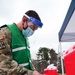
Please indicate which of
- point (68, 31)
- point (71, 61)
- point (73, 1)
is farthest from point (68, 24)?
point (71, 61)

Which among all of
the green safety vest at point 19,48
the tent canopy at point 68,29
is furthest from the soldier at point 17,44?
the tent canopy at point 68,29

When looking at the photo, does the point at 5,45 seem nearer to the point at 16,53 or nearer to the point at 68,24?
the point at 16,53

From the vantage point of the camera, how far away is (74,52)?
A: 89.7 inches

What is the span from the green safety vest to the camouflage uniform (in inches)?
3.1

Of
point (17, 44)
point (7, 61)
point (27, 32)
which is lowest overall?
point (7, 61)

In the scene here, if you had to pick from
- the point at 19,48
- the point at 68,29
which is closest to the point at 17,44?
the point at 19,48

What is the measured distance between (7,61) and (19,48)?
264 millimetres

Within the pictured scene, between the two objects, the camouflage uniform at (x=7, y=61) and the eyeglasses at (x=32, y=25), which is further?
the eyeglasses at (x=32, y=25)

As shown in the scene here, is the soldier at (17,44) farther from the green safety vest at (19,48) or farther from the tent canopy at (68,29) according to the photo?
the tent canopy at (68,29)

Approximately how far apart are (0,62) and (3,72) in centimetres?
9

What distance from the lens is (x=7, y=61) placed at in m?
2.07

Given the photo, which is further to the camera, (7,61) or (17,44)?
(17,44)

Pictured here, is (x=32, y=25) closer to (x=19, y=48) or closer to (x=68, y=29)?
(x=19, y=48)

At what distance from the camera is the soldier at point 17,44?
207 cm
